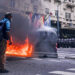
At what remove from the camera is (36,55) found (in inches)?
429

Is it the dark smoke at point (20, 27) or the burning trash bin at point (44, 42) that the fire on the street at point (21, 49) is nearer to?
the dark smoke at point (20, 27)

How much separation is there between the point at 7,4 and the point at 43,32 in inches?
77.0

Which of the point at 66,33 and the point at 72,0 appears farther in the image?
the point at 72,0

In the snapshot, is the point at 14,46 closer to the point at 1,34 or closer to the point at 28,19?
the point at 28,19

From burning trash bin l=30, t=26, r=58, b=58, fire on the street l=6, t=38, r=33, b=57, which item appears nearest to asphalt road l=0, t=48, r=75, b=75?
fire on the street l=6, t=38, r=33, b=57

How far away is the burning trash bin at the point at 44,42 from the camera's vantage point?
10.8m

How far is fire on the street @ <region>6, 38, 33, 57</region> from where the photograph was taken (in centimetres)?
1027

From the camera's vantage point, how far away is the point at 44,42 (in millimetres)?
10867

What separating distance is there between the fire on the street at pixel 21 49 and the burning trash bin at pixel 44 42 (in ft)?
0.97

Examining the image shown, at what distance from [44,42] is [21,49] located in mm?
1029

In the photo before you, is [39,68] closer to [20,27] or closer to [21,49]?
[21,49]

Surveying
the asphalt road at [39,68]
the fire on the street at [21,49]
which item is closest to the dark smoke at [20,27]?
the fire on the street at [21,49]

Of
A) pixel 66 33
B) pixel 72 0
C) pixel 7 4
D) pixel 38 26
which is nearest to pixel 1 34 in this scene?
pixel 7 4

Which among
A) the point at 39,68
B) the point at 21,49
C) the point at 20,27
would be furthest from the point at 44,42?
the point at 39,68
